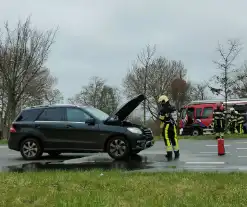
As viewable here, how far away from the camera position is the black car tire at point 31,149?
43.6 feet

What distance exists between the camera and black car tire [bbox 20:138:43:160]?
1328 cm

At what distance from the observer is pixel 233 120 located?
2611cm

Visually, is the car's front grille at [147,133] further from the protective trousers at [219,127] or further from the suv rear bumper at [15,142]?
the suv rear bumper at [15,142]

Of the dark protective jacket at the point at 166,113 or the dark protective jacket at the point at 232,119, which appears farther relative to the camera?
the dark protective jacket at the point at 232,119

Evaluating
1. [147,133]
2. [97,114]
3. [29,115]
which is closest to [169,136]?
[147,133]

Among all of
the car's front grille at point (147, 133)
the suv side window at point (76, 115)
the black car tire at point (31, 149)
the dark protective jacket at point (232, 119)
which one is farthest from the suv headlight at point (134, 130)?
the dark protective jacket at point (232, 119)

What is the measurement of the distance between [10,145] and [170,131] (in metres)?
5.18

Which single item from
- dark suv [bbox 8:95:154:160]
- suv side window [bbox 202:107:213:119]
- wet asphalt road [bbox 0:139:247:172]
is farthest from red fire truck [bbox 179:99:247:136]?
dark suv [bbox 8:95:154:160]

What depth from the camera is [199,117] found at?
30609 millimetres

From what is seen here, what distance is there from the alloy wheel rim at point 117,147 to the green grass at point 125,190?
375 cm

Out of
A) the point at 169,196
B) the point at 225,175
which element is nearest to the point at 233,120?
the point at 225,175

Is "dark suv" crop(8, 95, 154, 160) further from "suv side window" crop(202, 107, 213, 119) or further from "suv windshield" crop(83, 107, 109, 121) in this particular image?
"suv side window" crop(202, 107, 213, 119)

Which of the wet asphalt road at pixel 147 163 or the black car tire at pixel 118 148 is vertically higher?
the black car tire at pixel 118 148

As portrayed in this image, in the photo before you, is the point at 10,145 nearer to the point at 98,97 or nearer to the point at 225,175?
the point at 225,175
